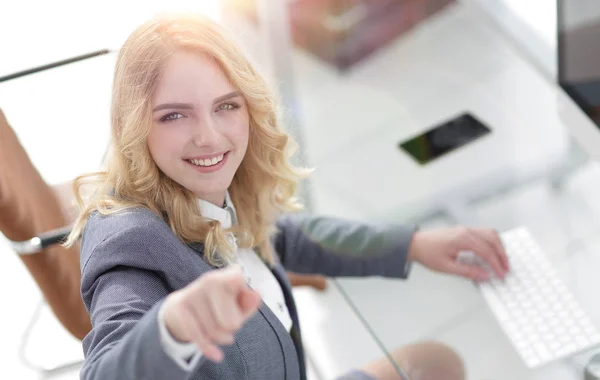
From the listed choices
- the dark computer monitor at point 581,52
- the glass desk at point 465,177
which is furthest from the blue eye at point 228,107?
the dark computer monitor at point 581,52

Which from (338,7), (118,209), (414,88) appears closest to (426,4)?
(338,7)

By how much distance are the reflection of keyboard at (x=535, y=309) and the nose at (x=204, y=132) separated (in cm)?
64

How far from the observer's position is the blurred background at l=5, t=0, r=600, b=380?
1.58 metres

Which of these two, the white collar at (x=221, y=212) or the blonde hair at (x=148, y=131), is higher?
the blonde hair at (x=148, y=131)

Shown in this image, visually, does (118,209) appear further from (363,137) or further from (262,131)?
(363,137)

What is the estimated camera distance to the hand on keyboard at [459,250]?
5.00ft

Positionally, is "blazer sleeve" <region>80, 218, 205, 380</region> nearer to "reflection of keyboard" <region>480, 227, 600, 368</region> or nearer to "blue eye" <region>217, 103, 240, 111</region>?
"blue eye" <region>217, 103, 240, 111</region>

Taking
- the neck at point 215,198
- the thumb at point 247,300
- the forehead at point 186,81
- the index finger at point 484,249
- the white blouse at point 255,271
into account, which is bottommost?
the index finger at point 484,249

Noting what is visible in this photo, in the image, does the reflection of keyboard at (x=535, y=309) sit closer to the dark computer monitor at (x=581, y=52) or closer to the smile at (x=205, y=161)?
the dark computer monitor at (x=581, y=52)

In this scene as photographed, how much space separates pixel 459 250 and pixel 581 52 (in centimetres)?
45

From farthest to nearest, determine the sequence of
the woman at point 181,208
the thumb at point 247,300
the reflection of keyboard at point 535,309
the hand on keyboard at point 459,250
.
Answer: the hand on keyboard at point 459,250, the reflection of keyboard at point 535,309, the woman at point 181,208, the thumb at point 247,300

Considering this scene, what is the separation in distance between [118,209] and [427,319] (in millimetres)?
665

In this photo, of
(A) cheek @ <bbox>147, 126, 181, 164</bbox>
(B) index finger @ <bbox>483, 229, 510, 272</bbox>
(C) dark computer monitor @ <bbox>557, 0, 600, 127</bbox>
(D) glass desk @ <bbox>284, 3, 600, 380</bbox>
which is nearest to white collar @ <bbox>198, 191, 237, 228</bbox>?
(A) cheek @ <bbox>147, 126, 181, 164</bbox>

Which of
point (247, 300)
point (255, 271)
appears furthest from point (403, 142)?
point (247, 300)
